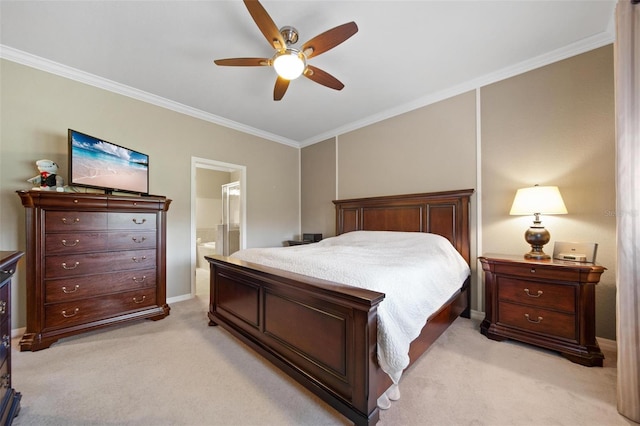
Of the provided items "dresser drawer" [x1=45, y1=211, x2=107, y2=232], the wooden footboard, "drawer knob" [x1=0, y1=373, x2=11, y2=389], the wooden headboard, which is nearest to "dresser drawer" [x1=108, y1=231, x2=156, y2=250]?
"dresser drawer" [x1=45, y1=211, x2=107, y2=232]

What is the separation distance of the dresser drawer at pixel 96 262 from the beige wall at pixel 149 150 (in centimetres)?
69

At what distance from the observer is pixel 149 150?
3.27 metres

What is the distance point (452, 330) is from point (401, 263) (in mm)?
1260

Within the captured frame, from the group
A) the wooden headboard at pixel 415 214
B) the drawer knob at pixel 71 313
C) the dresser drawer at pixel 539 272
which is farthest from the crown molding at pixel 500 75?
the drawer knob at pixel 71 313

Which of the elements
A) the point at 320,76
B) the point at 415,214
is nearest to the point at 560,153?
the point at 415,214

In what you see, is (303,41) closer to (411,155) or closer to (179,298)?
(411,155)

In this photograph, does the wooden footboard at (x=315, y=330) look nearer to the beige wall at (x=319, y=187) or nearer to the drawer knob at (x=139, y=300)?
the drawer knob at (x=139, y=300)

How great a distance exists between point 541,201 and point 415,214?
1306mm

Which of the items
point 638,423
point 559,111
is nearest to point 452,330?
point 638,423

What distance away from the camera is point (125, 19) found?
2018 mm

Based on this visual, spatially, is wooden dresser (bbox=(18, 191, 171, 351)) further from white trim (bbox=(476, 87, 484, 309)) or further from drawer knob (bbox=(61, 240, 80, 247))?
white trim (bbox=(476, 87, 484, 309))

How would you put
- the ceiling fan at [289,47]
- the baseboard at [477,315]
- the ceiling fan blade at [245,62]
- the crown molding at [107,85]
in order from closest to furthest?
the ceiling fan at [289,47]
the ceiling fan blade at [245,62]
the crown molding at [107,85]
the baseboard at [477,315]

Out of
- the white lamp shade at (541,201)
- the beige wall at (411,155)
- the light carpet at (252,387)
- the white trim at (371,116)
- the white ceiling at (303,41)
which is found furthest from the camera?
the beige wall at (411,155)

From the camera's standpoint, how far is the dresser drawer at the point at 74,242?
2188 millimetres
